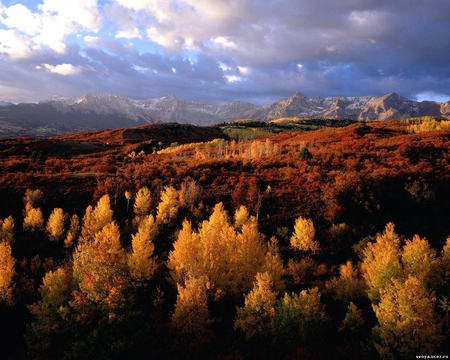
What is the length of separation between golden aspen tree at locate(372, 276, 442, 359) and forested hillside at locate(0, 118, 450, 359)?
0.10m

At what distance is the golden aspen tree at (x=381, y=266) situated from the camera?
83.1 feet

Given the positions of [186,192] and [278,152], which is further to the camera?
[278,152]

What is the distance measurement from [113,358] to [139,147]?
91.5 meters

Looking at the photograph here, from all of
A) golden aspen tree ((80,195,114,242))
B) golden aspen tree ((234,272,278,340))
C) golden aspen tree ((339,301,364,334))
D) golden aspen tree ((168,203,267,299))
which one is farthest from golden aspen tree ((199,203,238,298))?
golden aspen tree ((80,195,114,242))

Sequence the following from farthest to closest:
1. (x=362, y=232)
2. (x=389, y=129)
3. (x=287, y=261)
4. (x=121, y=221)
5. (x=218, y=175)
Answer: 1. (x=389, y=129)
2. (x=218, y=175)
3. (x=121, y=221)
4. (x=362, y=232)
5. (x=287, y=261)

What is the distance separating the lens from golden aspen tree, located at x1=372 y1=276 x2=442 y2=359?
19359mm

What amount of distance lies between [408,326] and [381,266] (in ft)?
22.8

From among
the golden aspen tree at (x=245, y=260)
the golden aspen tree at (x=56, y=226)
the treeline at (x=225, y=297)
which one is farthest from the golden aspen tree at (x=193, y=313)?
the golden aspen tree at (x=56, y=226)

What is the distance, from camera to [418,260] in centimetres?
2719

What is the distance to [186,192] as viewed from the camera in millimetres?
45344

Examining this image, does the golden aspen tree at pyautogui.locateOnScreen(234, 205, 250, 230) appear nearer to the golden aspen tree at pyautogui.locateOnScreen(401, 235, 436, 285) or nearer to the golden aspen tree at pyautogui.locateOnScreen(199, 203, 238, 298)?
the golden aspen tree at pyautogui.locateOnScreen(199, 203, 238, 298)

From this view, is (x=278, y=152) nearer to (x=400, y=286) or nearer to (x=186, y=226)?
(x=186, y=226)

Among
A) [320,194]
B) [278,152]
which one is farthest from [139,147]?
[320,194]

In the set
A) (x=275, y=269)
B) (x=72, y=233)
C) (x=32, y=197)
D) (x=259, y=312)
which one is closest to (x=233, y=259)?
(x=275, y=269)
